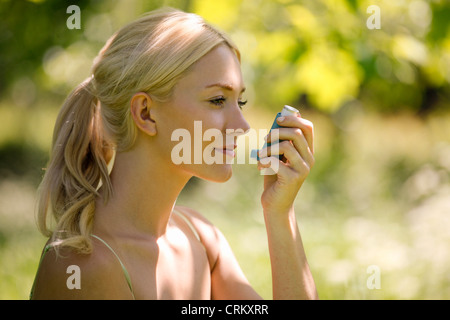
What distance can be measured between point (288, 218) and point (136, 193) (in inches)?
22.2

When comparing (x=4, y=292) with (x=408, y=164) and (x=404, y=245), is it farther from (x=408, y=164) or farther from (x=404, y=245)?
(x=408, y=164)

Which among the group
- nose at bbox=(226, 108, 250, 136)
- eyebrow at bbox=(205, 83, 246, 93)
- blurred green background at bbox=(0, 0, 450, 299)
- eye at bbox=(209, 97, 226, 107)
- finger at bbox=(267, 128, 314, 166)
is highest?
blurred green background at bbox=(0, 0, 450, 299)

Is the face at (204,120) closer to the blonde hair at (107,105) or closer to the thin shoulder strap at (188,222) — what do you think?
the blonde hair at (107,105)

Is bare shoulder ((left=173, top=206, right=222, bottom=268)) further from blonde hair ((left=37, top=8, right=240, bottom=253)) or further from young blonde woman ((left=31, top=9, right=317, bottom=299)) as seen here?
blonde hair ((left=37, top=8, right=240, bottom=253))

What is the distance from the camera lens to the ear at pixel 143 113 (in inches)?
75.4

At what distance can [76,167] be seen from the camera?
199 cm

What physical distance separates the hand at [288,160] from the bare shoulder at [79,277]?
60 centimetres

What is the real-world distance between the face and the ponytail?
29 cm

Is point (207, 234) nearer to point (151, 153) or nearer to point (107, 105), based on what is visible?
point (151, 153)

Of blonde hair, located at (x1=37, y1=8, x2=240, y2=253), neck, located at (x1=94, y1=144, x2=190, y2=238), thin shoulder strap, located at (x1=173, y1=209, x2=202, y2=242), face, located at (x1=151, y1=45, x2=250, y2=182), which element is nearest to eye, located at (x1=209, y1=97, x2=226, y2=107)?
face, located at (x1=151, y1=45, x2=250, y2=182)

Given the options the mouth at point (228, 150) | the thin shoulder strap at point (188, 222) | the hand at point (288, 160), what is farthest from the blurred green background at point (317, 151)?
the mouth at point (228, 150)

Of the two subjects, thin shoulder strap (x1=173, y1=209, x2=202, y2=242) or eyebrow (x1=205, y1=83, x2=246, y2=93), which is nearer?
eyebrow (x1=205, y1=83, x2=246, y2=93)

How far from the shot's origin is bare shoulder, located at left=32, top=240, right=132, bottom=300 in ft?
5.57

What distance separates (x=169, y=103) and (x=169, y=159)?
204 millimetres
